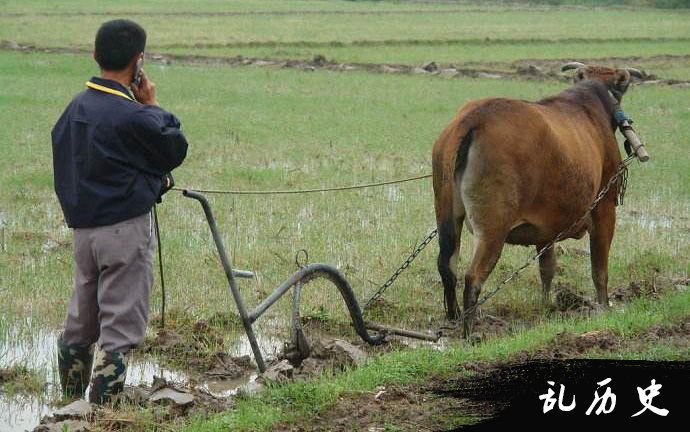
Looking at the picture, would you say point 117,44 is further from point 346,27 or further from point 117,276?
point 346,27

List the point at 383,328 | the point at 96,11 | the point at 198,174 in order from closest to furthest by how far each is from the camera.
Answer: the point at 383,328 < the point at 198,174 < the point at 96,11

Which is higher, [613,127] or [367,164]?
[613,127]

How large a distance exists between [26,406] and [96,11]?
4120 centimetres

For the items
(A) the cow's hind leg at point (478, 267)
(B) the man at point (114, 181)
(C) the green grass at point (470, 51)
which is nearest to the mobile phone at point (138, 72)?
(B) the man at point (114, 181)

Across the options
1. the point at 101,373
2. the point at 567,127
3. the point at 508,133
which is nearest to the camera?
the point at 101,373

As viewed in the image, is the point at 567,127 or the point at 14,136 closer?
the point at 567,127

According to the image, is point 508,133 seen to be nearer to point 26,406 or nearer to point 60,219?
point 26,406

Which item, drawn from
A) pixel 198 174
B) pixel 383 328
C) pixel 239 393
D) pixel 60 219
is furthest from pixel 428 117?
pixel 239 393

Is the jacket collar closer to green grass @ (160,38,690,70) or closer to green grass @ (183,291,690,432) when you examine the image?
green grass @ (183,291,690,432)

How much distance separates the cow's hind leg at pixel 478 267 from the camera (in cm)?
689

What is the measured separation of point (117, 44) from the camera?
16.4 ft

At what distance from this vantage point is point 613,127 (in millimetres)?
8383

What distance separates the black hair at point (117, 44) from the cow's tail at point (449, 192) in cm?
259

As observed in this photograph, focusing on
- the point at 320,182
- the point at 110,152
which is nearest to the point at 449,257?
the point at 110,152
